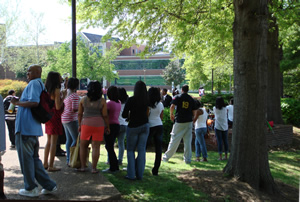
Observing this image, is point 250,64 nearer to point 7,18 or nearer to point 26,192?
point 26,192

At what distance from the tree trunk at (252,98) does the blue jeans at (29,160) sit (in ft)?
12.3

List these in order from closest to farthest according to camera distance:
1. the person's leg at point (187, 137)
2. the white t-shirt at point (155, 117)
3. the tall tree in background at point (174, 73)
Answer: the white t-shirt at point (155, 117), the person's leg at point (187, 137), the tall tree in background at point (174, 73)

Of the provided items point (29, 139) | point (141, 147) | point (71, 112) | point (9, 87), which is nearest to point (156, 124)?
point (141, 147)

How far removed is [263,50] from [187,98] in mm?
2472

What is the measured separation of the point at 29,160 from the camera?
13.9 ft

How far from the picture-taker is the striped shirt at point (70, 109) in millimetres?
6277

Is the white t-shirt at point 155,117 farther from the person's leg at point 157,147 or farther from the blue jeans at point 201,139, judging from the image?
the blue jeans at point 201,139

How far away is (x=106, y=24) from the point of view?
11039 millimetres

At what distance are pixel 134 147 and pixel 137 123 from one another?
0.49m

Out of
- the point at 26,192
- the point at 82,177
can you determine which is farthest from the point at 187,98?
the point at 26,192

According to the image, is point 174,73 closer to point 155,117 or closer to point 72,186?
point 155,117

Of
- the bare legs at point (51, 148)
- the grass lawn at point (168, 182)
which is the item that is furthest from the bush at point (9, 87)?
the bare legs at point (51, 148)

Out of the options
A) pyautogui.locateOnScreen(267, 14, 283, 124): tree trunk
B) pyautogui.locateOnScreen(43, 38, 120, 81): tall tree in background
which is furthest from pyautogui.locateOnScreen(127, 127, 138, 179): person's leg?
pyautogui.locateOnScreen(43, 38, 120, 81): tall tree in background

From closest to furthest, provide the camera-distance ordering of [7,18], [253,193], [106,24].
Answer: [253,193], [106,24], [7,18]
